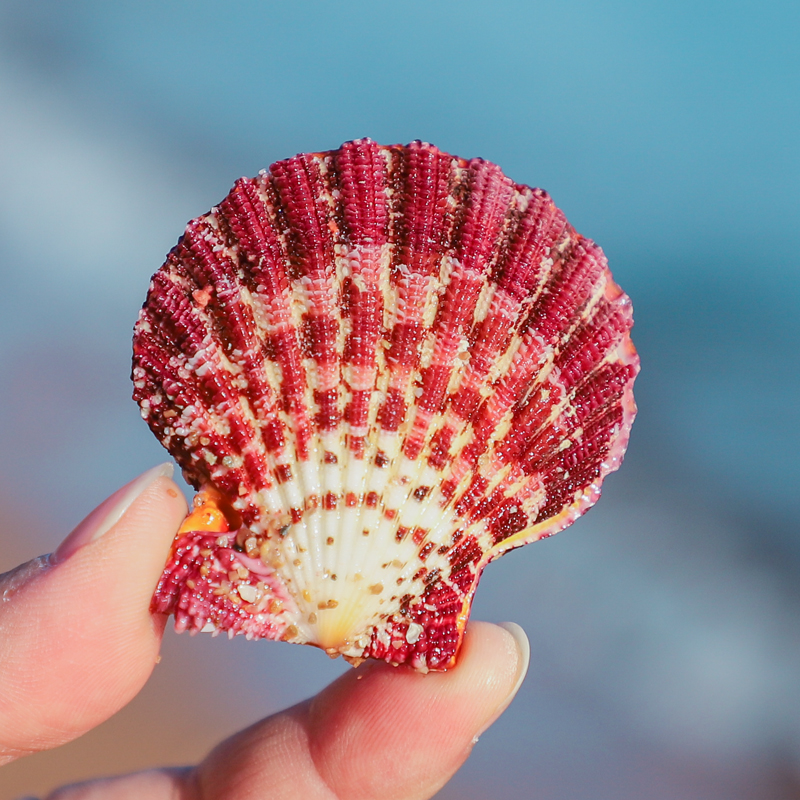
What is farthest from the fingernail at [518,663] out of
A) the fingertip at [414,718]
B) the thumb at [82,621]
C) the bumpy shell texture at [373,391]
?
the thumb at [82,621]

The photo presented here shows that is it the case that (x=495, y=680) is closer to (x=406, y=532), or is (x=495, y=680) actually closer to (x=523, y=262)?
(x=406, y=532)

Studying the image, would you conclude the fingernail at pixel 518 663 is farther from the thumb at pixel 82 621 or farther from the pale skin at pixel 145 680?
the thumb at pixel 82 621

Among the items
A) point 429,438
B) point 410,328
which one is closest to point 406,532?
point 429,438

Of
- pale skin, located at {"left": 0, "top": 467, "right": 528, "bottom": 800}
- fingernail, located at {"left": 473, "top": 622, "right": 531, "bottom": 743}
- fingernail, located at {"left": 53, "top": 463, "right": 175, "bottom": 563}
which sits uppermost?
fingernail, located at {"left": 53, "top": 463, "right": 175, "bottom": 563}

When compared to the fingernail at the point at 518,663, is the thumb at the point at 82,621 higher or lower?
higher

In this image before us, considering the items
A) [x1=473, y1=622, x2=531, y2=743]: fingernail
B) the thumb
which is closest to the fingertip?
[x1=473, y1=622, x2=531, y2=743]: fingernail

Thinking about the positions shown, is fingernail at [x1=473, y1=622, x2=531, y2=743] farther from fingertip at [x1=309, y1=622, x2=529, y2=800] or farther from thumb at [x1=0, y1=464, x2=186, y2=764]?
thumb at [x1=0, y1=464, x2=186, y2=764]

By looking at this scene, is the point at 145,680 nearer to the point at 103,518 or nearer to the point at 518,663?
the point at 103,518

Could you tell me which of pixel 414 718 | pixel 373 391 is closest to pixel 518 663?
pixel 414 718
